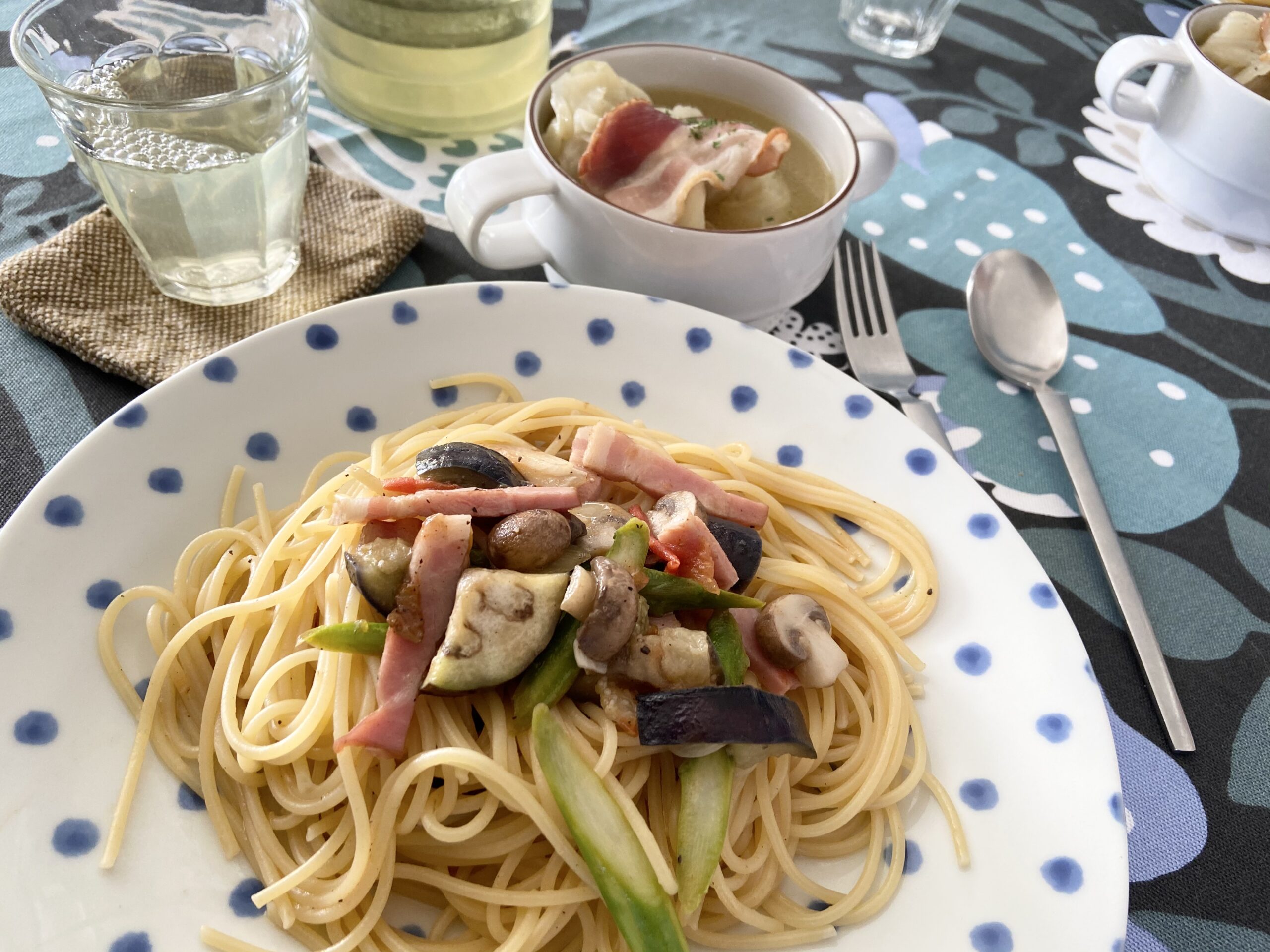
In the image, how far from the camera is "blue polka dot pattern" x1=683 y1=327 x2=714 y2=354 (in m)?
2.22

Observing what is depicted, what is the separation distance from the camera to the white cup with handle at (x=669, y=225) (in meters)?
2.29

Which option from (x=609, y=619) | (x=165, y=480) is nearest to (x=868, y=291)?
(x=609, y=619)

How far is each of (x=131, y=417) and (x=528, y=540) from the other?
822mm

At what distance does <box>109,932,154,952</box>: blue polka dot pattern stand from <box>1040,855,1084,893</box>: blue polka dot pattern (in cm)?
142

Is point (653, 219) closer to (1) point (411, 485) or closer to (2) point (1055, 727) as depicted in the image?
(1) point (411, 485)

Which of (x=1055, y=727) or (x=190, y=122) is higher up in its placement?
(x=190, y=122)

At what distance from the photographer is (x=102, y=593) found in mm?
1646

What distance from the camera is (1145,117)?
10.9ft

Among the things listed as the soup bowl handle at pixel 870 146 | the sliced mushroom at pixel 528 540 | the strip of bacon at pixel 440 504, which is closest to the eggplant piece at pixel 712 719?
the sliced mushroom at pixel 528 540

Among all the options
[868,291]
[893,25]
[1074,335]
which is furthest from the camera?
[893,25]

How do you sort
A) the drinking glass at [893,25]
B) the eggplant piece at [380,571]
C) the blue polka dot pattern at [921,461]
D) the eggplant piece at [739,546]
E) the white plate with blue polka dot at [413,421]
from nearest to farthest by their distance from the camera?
1. the white plate with blue polka dot at [413,421]
2. the eggplant piece at [380,571]
3. the eggplant piece at [739,546]
4. the blue polka dot pattern at [921,461]
5. the drinking glass at [893,25]

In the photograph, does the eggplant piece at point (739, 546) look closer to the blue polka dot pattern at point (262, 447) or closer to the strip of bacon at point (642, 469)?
the strip of bacon at point (642, 469)

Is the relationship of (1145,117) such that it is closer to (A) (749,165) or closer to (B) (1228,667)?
(A) (749,165)

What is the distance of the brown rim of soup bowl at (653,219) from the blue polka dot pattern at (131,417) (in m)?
1.13
